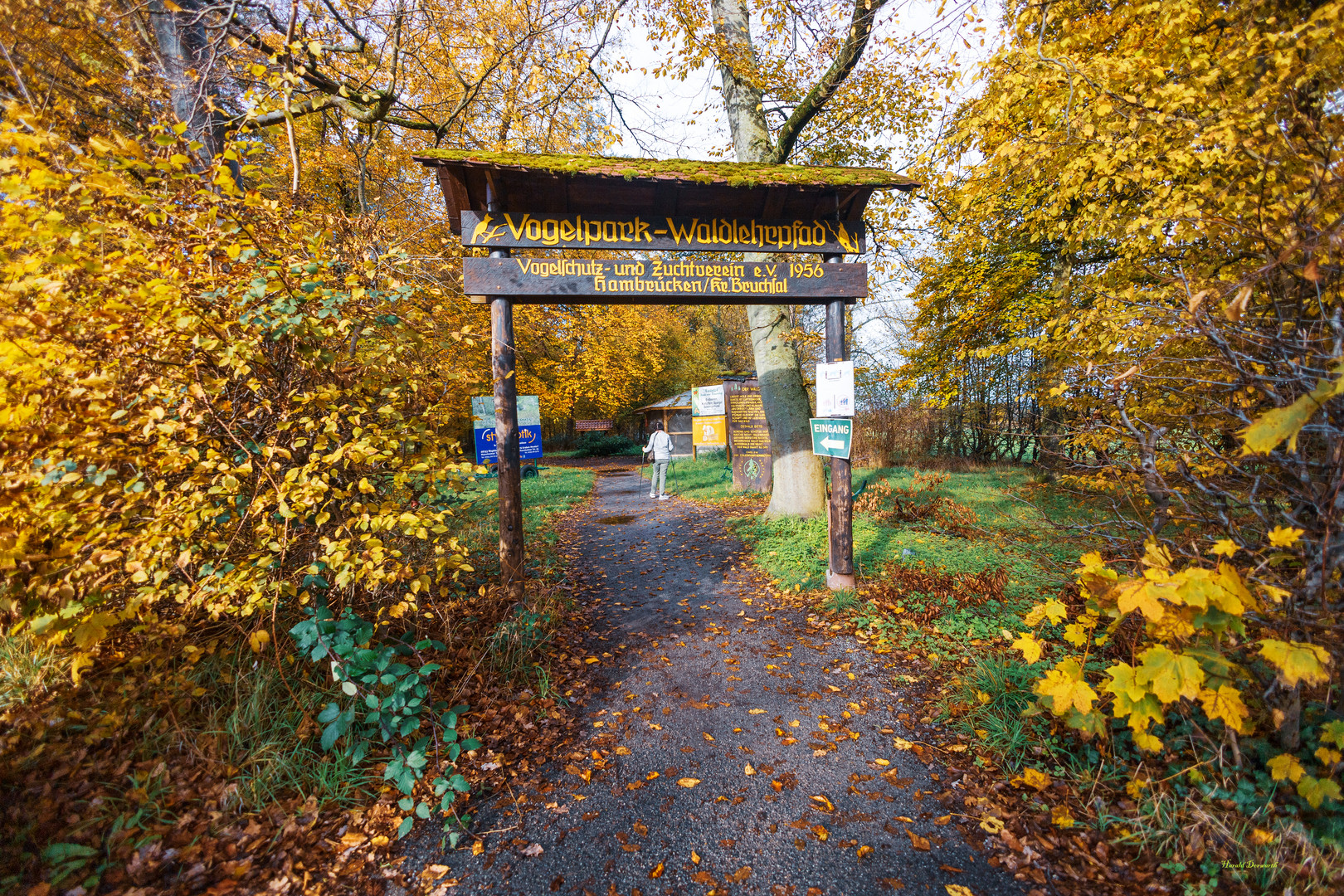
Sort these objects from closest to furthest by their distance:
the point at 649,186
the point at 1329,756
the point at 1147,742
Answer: the point at 1329,756 < the point at 1147,742 < the point at 649,186

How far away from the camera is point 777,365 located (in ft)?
25.2

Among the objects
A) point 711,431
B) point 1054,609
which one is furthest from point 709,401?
point 1054,609

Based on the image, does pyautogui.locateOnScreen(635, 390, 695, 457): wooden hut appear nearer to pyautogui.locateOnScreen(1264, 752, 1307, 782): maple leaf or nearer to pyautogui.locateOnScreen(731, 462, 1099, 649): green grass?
pyautogui.locateOnScreen(731, 462, 1099, 649): green grass

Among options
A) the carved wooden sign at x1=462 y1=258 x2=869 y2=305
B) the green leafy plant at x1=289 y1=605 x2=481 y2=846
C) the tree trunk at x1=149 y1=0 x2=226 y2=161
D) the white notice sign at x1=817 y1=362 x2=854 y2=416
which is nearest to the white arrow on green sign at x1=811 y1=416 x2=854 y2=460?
the white notice sign at x1=817 y1=362 x2=854 y2=416

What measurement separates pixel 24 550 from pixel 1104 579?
4526 mm

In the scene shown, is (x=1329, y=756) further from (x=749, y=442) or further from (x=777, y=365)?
(x=749, y=442)

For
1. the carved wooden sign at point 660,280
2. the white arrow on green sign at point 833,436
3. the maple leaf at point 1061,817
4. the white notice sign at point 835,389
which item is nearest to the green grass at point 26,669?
the carved wooden sign at point 660,280

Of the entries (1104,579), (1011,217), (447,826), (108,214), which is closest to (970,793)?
(1104,579)

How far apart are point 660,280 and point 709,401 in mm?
11150

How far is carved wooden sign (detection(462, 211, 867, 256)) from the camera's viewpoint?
13.9 feet

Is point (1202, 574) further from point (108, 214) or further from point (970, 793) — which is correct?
point (108, 214)

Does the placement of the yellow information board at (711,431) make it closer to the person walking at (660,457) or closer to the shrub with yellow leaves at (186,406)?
the person walking at (660,457)

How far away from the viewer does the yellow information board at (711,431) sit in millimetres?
15375

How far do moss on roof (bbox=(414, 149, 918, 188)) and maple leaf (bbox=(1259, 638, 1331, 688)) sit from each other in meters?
4.18
